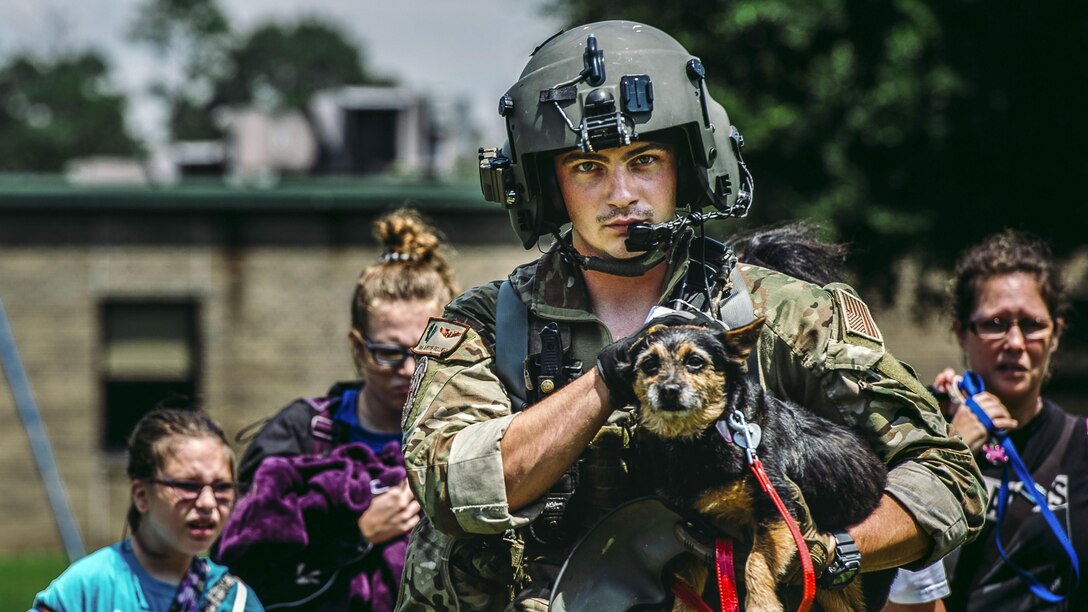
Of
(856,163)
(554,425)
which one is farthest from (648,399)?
(856,163)

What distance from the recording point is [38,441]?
1933 cm

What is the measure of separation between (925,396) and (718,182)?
0.68 meters

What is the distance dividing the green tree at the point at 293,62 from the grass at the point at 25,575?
202 ft

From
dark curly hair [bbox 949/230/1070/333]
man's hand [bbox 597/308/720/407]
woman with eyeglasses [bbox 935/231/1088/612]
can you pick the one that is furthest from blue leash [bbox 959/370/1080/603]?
man's hand [bbox 597/308/720/407]

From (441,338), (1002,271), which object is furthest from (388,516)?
(1002,271)

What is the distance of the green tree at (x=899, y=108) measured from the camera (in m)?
11.4

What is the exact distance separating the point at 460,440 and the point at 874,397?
912 mm

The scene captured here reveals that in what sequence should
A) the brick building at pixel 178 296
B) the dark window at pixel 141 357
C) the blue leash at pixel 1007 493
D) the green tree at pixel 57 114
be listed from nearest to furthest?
1. the blue leash at pixel 1007 493
2. the brick building at pixel 178 296
3. the dark window at pixel 141 357
4. the green tree at pixel 57 114

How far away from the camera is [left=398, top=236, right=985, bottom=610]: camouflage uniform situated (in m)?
2.79

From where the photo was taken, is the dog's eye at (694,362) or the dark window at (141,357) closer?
the dog's eye at (694,362)

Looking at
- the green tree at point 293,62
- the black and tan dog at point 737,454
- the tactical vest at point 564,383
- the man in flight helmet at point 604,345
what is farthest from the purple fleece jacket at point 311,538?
the green tree at point 293,62

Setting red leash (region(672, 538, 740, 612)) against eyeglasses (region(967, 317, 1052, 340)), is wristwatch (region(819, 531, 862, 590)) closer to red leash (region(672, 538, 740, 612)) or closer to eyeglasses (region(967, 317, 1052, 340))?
red leash (region(672, 538, 740, 612))

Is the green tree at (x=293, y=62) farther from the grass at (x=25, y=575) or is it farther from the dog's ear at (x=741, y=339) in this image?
the dog's ear at (x=741, y=339)

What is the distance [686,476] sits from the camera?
273 cm
